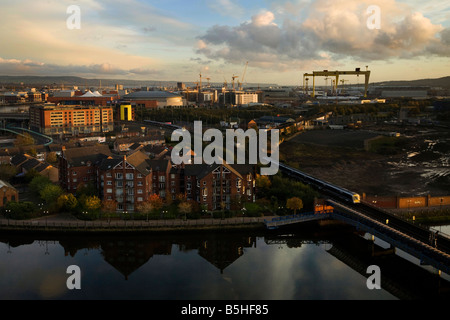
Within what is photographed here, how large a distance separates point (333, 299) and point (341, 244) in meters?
4.93

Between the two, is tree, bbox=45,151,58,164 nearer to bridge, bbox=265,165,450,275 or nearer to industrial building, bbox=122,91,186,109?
bridge, bbox=265,165,450,275

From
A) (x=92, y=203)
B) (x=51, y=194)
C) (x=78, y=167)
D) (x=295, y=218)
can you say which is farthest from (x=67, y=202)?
(x=295, y=218)

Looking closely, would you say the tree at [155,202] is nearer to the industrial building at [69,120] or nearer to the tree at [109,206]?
the tree at [109,206]

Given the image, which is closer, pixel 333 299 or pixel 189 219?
pixel 333 299

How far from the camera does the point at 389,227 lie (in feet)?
50.3

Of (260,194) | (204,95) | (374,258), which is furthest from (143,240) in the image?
(204,95)

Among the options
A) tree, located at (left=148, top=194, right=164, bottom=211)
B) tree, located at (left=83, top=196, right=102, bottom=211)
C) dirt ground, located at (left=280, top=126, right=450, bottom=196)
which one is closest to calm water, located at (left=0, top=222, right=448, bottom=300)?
tree, located at (left=83, top=196, right=102, bottom=211)

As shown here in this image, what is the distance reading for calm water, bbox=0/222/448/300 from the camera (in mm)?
12469

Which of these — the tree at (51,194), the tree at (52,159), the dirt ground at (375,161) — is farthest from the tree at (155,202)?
the tree at (52,159)

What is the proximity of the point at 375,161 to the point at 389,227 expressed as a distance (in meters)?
19.6

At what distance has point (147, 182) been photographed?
63.5 ft

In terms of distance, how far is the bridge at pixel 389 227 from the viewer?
43.4 feet

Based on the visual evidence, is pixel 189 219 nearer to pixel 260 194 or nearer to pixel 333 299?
pixel 260 194

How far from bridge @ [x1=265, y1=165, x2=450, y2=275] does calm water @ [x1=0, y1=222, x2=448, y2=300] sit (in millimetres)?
731
